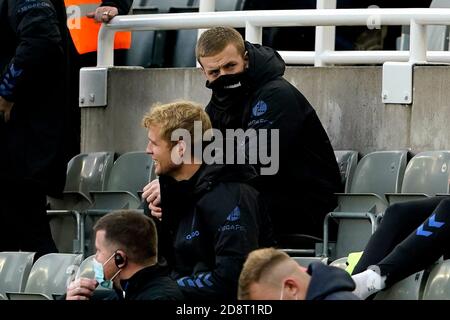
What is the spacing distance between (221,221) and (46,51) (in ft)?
8.91

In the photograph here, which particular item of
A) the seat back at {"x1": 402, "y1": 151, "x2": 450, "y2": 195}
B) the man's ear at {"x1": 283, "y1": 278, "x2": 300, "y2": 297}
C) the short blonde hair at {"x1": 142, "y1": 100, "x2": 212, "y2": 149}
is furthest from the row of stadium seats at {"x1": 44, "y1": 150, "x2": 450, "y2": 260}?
the man's ear at {"x1": 283, "y1": 278, "x2": 300, "y2": 297}

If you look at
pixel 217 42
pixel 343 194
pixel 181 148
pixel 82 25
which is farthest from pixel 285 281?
pixel 82 25

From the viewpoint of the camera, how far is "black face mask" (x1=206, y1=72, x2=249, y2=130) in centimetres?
854

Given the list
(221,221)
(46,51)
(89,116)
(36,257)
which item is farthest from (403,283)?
(89,116)

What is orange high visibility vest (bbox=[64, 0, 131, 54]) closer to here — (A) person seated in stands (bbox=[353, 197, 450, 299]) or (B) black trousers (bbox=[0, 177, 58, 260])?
(B) black trousers (bbox=[0, 177, 58, 260])

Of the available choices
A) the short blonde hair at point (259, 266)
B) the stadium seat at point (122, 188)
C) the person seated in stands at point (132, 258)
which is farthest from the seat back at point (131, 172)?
the short blonde hair at point (259, 266)

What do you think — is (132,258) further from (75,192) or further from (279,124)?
(75,192)

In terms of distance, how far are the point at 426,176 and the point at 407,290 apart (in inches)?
59.8

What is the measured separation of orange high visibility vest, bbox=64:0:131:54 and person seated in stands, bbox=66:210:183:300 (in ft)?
14.4

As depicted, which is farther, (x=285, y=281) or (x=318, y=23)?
(x=318, y=23)

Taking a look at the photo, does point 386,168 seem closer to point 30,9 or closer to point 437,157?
point 437,157

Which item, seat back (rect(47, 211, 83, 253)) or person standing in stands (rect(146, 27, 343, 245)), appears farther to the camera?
seat back (rect(47, 211, 83, 253))

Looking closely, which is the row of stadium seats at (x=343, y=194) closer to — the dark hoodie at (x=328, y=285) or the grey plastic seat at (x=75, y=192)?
the grey plastic seat at (x=75, y=192)

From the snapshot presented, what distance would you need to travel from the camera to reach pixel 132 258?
22.7 feet
